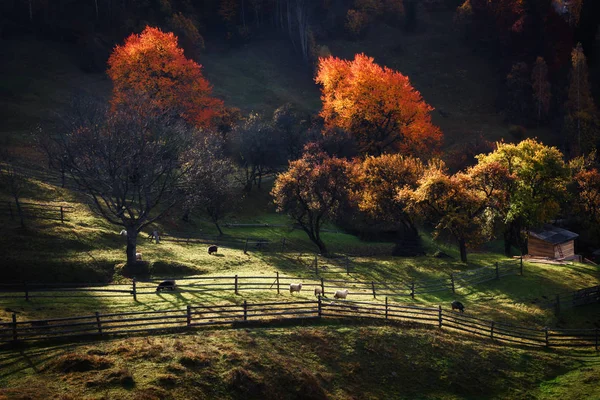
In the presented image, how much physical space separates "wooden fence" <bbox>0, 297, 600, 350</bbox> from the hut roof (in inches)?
769

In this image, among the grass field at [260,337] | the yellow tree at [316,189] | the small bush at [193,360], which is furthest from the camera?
the yellow tree at [316,189]

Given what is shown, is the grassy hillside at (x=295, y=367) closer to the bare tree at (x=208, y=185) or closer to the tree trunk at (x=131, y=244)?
the tree trunk at (x=131, y=244)

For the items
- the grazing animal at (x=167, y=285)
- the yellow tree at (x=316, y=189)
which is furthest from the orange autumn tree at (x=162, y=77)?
the grazing animal at (x=167, y=285)

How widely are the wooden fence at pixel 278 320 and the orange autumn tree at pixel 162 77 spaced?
4990cm

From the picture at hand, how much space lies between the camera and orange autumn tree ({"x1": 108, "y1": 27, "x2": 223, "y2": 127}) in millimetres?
84875

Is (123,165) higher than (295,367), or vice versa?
(123,165)

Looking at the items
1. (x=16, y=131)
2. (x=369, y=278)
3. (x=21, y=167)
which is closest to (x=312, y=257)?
(x=369, y=278)

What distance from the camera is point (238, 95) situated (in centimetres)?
11012

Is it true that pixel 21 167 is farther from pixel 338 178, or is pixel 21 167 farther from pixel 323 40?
pixel 323 40

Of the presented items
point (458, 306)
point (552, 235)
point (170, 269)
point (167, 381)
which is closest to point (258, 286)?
point (170, 269)

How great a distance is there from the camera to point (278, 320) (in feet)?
126

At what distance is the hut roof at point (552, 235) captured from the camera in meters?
62.1

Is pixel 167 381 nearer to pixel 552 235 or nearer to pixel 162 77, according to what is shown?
pixel 552 235

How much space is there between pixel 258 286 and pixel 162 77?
49.5 m
